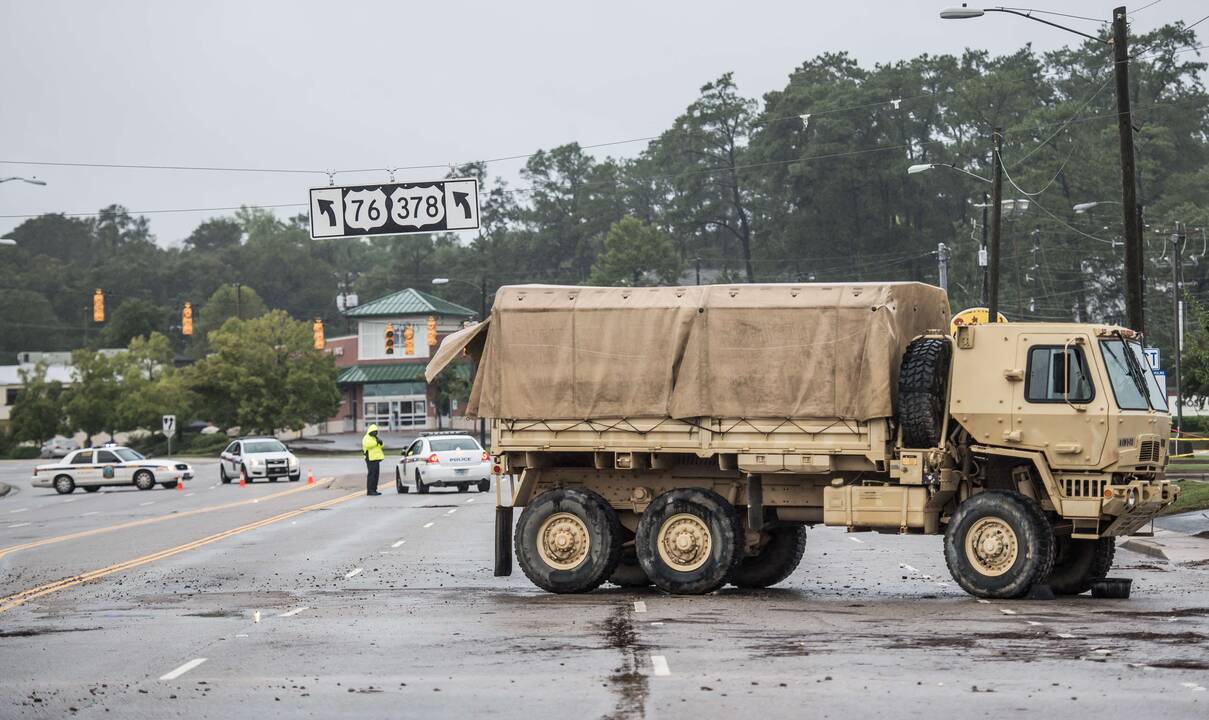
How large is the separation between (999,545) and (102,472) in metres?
46.2

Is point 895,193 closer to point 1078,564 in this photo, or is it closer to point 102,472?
point 102,472

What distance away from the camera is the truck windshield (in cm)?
1813

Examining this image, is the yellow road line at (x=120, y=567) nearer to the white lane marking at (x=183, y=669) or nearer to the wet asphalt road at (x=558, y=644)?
the wet asphalt road at (x=558, y=644)

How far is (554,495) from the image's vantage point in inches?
760

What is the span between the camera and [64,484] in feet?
191

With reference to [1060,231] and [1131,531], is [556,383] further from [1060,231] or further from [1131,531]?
[1060,231]

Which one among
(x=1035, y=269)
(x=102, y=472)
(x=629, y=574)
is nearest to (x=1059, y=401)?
(x=629, y=574)

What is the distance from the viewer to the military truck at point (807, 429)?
17.9 m

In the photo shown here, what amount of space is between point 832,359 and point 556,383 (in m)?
3.11

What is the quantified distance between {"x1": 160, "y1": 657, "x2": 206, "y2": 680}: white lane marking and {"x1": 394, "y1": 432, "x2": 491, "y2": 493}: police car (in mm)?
31259

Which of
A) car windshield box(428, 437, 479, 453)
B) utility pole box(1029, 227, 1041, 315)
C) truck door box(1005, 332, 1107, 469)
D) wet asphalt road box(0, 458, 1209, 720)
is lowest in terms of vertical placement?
wet asphalt road box(0, 458, 1209, 720)

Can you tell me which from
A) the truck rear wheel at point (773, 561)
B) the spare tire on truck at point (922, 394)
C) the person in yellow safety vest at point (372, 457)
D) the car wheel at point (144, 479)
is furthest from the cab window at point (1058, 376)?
the car wheel at point (144, 479)

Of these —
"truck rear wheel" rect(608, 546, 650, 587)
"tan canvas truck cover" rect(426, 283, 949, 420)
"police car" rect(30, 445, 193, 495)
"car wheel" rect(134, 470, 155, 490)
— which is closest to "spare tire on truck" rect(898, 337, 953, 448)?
"tan canvas truck cover" rect(426, 283, 949, 420)

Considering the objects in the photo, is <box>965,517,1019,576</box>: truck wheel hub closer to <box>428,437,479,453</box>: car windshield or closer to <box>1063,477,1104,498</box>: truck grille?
<box>1063,477,1104,498</box>: truck grille
